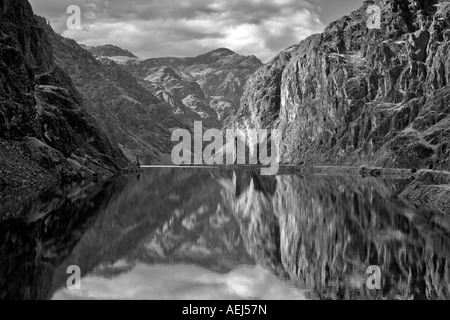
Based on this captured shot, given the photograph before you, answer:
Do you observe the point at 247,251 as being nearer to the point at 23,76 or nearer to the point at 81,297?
the point at 81,297

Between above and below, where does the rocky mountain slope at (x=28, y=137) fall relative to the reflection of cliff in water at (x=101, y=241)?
above

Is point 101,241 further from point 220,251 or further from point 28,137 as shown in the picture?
point 28,137

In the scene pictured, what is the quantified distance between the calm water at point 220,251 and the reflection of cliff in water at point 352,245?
0.35 ft

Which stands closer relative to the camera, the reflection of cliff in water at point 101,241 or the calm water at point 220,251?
the calm water at point 220,251

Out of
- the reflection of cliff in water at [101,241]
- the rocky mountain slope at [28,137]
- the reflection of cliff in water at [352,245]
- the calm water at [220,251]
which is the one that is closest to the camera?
the calm water at [220,251]

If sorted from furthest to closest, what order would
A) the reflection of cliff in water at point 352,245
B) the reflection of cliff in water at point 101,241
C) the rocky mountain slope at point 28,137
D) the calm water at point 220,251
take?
the rocky mountain slope at point 28,137 < the reflection of cliff in water at point 101,241 < the reflection of cliff in water at point 352,245 < the calm water at point 220,251

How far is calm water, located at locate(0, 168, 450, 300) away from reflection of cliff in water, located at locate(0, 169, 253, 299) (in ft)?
0.43

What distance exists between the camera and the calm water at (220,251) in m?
32.8

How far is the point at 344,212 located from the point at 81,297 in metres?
55.4

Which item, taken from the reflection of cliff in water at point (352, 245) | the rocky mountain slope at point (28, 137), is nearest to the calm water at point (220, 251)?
the reflection of cliff in water at point (352, 245)

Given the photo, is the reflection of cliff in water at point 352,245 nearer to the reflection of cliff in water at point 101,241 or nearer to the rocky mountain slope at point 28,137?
the reflection of cliff in water at point 101,241

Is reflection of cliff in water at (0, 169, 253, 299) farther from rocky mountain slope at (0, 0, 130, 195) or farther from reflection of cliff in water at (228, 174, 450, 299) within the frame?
rocky mountain slope at (0, 0, 130, 195)

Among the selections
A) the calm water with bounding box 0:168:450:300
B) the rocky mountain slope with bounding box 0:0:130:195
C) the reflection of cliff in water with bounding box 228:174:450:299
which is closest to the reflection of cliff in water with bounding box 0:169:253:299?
the calm water with bounding box 0:168:450:300

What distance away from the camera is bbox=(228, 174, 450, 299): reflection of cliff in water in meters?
34.1
